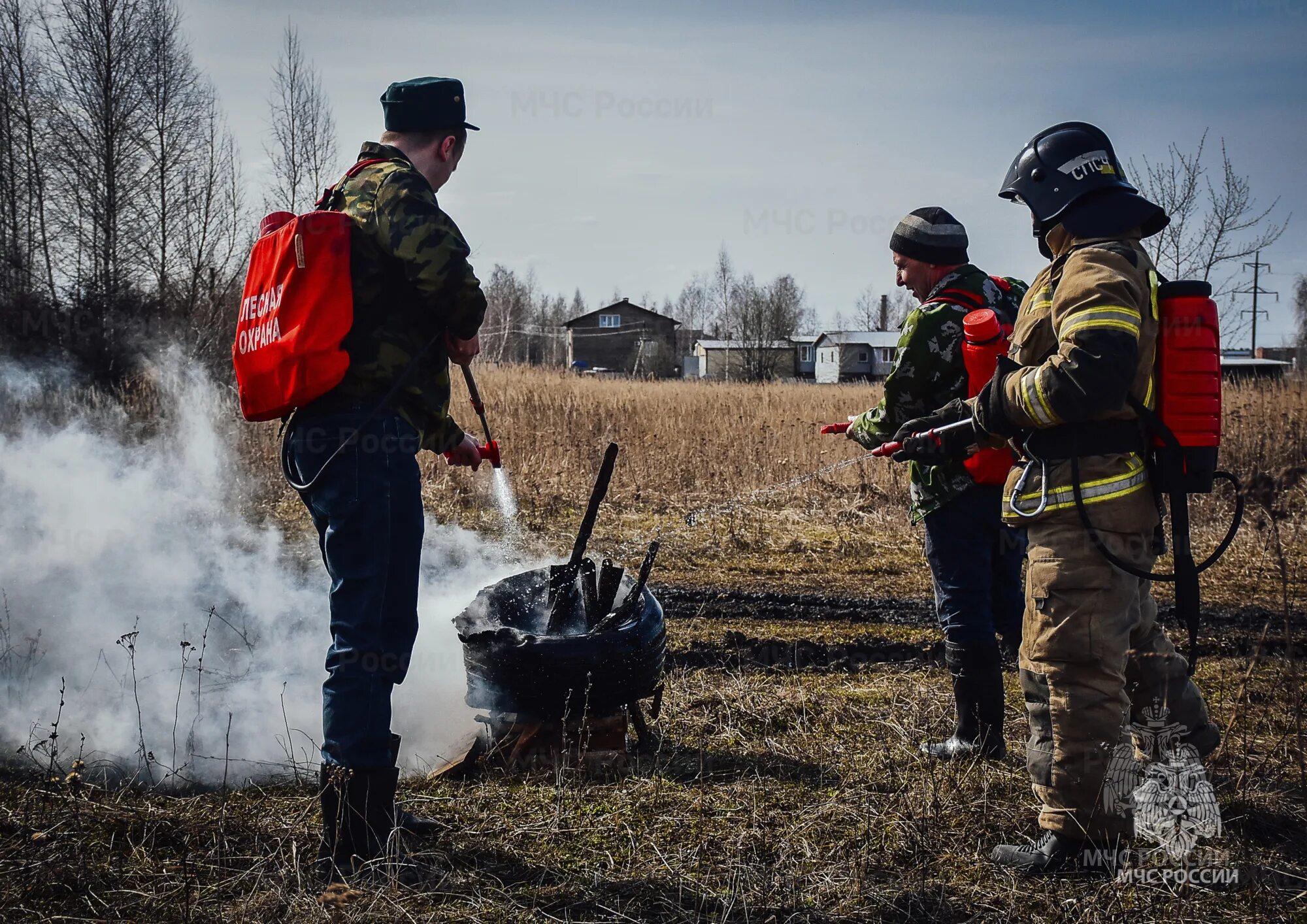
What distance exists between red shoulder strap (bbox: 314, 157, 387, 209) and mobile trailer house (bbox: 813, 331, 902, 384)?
5912 centimetres

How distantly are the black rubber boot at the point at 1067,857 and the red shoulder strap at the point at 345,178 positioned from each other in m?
3.01

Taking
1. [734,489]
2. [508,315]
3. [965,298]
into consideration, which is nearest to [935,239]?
[965,298]

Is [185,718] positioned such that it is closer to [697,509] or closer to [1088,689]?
[1088,689]

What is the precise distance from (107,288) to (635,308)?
171 feet

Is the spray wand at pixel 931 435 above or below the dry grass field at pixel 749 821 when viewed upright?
above

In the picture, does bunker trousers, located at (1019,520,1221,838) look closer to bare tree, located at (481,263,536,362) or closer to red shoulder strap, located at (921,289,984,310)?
red shoulder strap, located at (921,289,984,310)

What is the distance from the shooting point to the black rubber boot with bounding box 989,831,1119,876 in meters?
2.83

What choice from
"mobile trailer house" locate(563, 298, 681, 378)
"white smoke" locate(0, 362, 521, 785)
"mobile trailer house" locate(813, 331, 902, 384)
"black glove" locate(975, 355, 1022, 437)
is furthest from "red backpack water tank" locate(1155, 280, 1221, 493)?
"mobile trailer house" locate(563, 298, 681, 378)

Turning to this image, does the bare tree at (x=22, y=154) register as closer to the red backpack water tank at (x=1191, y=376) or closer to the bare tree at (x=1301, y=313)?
the red backpack water tank at (x=1191, y=376)

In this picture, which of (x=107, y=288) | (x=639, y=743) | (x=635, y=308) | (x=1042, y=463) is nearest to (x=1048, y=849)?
(x=1042, y=463)

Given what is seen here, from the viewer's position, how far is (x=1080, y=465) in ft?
9.33

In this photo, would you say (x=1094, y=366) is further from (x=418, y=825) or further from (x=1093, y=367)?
(x=418, y=825)

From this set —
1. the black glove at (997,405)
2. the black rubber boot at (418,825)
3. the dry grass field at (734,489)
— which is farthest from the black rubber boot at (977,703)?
the dry grass field at (734,489)

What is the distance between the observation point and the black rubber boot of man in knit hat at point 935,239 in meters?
3.89
